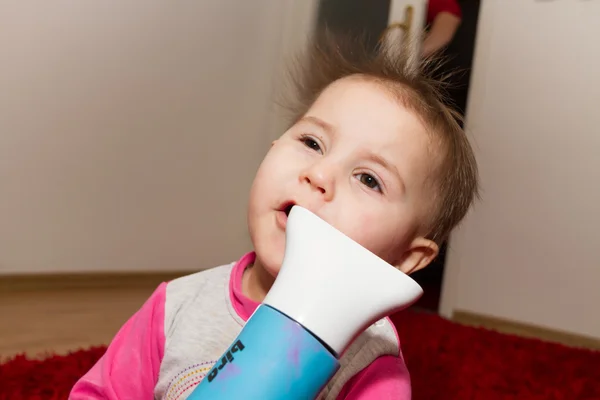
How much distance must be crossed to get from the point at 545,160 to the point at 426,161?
151cm

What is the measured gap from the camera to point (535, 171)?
196cm

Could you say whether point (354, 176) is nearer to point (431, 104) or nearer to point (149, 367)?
point (431, 104)

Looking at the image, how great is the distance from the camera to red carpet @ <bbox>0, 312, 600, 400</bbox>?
99cm

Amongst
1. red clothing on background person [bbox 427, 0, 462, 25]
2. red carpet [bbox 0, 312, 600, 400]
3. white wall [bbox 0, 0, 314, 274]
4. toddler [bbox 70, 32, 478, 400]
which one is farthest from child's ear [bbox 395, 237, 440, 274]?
red clothing on background person [bbox 427, 0, 462, 25]

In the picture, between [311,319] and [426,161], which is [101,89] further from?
[311,319]

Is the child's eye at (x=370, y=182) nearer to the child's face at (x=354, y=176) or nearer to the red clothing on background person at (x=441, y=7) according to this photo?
the child's face at (x=354, y=176)

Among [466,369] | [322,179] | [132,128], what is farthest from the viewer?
[132,128]

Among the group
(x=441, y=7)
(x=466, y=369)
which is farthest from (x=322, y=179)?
(x=441, y=7)

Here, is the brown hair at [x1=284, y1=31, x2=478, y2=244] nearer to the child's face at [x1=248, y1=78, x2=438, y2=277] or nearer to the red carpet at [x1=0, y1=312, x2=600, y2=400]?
the child's face at [x1=248, y1=78, x2=438, y2=277]

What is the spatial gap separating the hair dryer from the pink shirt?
190mm

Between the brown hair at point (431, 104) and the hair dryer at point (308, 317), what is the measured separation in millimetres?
253

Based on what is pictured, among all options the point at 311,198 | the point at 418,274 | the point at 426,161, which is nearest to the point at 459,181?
the point at 426,161

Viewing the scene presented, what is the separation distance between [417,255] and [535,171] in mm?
1472

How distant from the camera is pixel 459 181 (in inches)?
27.0
